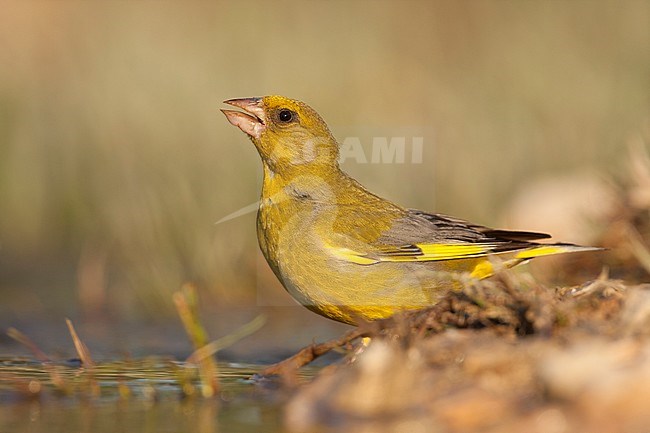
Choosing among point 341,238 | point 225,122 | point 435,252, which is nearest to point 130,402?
point 341,238

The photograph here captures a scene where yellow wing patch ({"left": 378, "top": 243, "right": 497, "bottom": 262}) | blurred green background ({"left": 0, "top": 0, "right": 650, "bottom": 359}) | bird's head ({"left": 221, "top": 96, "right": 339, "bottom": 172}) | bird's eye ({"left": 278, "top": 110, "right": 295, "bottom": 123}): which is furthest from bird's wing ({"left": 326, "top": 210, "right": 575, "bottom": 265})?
blurred green background ({"left": 0, "top": 0, "right": 650, "bottom": 359})

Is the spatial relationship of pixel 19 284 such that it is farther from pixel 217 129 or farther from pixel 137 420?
pixel 137 420

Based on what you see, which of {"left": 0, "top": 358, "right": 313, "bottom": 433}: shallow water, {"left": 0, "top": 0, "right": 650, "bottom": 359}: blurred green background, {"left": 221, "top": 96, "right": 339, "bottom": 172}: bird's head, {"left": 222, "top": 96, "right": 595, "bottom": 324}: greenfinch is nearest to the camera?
{"left": 0, "top": 358, "right": 313, "bottom": 433}: shallow water

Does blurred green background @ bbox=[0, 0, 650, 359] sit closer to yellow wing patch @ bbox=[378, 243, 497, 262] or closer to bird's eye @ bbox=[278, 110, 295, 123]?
yellow wing patch @ bbox=[378, 243, 497, 262]

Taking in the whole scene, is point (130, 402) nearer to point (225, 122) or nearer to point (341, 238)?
point (341, 238)

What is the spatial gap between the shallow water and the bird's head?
118cm

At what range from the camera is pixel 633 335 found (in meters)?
4.34

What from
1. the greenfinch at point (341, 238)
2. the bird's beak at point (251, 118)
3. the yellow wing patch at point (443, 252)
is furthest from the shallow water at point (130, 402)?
the bird's beak at point (251, 118)

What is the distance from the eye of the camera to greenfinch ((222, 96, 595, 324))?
5766 mm

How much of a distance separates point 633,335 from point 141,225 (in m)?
5.46

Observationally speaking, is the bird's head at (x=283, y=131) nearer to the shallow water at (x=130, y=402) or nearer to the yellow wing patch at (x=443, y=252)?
the yellow wing patch at (x=443, y=252)

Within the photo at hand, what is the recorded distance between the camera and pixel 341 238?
5.93m

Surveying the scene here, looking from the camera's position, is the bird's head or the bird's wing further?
the bird's head

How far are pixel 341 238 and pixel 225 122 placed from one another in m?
5.28
